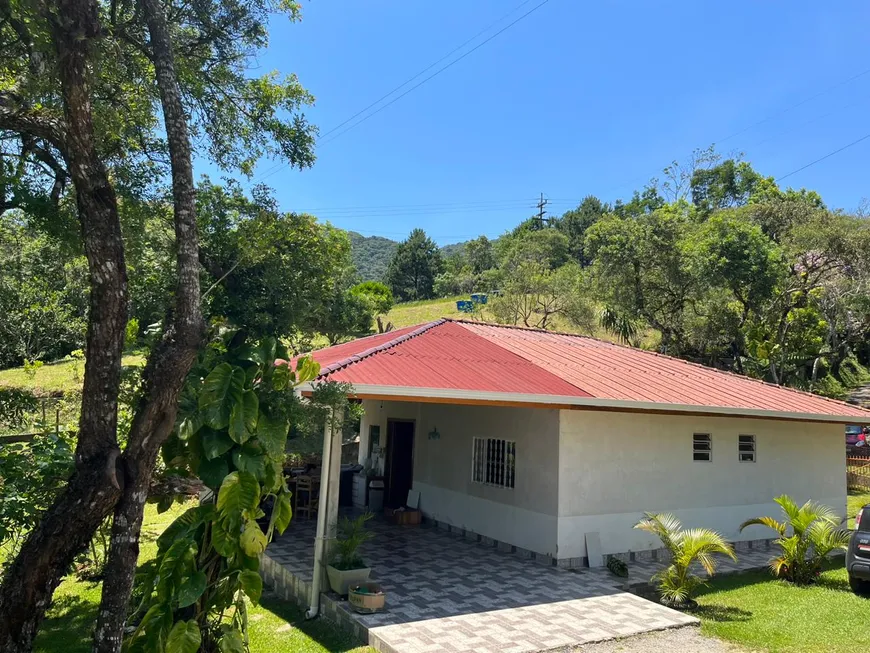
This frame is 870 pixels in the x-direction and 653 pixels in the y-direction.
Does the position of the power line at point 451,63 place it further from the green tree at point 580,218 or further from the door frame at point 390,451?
the green tree at point 580,218

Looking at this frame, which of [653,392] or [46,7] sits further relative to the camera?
[653,392]

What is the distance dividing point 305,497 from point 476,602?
6.42 m

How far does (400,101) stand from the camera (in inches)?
531

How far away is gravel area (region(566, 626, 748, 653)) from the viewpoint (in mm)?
6281

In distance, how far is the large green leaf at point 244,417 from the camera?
552 centimetres

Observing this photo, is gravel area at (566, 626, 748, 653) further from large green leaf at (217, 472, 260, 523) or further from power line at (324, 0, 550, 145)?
power line at (324, 0, 550, 145)

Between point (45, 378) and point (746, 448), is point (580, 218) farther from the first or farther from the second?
point (746, 448)

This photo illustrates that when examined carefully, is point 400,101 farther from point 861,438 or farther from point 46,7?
point 861,438

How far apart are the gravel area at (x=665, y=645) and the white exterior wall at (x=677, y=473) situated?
2776 mm

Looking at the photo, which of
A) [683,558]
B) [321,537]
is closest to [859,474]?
[683,558]

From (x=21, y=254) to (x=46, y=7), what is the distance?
27.4 feet

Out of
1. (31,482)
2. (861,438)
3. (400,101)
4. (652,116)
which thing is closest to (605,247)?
(652,116)

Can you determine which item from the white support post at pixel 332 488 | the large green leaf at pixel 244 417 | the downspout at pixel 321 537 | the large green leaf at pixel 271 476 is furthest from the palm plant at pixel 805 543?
the large green leaf at pixel 244 417

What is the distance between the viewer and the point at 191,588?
5238 mm
